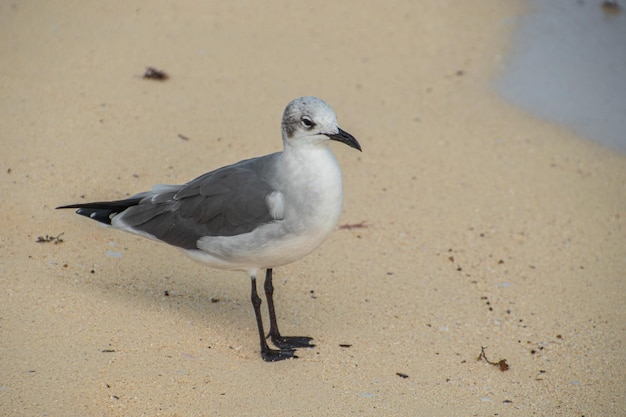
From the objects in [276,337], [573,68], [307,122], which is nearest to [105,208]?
[276,337]

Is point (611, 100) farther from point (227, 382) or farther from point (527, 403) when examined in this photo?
point (227, 382)

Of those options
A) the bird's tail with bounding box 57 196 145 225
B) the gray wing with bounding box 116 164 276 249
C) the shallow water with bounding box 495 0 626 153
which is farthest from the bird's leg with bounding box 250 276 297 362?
the shallow water with bounding box 495 0 626 153

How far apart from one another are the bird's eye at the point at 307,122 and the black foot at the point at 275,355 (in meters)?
1.30

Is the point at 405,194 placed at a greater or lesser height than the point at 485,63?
lesser

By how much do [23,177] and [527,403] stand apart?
3737 mm

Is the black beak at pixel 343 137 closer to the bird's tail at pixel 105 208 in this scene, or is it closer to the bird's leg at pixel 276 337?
the bird's leg at pixel 276 337

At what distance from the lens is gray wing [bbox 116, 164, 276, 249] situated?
455cm

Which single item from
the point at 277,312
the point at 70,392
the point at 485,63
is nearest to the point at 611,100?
the point at 485,63

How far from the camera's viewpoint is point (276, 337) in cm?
495

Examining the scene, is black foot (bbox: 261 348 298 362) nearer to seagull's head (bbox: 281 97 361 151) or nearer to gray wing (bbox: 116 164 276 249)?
gray wing (bbox: 116 164 276 249)

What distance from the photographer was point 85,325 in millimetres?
4629

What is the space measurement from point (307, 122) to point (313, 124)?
35mm

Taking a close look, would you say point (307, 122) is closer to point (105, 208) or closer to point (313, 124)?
point (313, 124)

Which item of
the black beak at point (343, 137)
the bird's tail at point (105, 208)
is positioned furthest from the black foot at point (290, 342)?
the black beak at point (343, 137)
